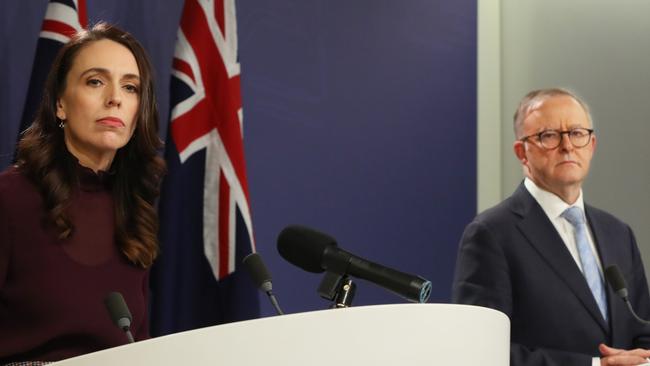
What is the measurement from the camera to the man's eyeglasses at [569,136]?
381cm

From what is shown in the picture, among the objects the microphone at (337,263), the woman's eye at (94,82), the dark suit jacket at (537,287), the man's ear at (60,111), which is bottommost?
the dark suit jacket at (537,287)

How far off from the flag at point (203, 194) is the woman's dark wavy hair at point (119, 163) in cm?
67

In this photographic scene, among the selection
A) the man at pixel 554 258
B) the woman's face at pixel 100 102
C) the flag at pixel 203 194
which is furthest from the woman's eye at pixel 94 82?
the man at pixel 554 258

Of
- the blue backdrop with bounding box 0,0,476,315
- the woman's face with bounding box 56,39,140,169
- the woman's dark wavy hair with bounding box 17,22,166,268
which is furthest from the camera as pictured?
the blue backdrop with bounding box 0,0,476,315

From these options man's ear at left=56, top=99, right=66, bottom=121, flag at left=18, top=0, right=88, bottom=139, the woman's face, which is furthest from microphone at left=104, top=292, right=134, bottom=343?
flag at left=18, top=0, right=88, bottom=139

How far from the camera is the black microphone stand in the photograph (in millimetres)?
1967

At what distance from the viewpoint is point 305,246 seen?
207cm

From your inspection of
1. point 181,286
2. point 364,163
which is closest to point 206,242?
point 181,286

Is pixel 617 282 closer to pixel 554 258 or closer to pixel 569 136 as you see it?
pixel 554 258

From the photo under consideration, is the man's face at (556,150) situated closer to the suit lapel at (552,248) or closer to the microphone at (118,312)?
the suit lapel at (552,248)

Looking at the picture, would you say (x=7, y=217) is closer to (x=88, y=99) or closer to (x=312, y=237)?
(x=88, y=99)

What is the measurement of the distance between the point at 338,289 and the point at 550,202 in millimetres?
1956

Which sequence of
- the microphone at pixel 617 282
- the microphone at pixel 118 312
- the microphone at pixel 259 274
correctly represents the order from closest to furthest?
the microphone at pixel 118 312
the microphone at pixel 259 274
the microphone at pixel 617 282

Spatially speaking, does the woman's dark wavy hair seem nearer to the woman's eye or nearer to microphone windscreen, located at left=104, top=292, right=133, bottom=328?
the woman's eye
